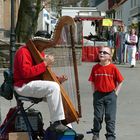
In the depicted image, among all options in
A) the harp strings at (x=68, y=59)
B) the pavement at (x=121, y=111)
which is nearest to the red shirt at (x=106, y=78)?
the harp strings at (x=68, y=59)

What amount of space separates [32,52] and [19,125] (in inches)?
38.4

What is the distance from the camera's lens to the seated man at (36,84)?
6148 millimetres

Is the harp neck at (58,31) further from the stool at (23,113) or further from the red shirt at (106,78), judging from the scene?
the red shirt at (106,78)

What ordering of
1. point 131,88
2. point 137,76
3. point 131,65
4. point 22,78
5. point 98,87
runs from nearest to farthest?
point 22,78 → point 98,87 → point 131,88 → point 137,76 → point 131,65

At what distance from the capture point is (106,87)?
725cm

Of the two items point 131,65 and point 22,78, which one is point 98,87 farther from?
point 131,65

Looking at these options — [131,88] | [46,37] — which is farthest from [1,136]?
[131,88]

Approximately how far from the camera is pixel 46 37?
6.59 metres

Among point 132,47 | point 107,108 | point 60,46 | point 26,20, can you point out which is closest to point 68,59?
point 60,46

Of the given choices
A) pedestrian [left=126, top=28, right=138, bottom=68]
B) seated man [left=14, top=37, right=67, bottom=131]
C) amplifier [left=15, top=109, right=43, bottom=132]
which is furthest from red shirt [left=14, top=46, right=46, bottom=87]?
pedestrian [left=126, top=28, right=138, bottom=68]

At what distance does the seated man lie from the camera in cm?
615

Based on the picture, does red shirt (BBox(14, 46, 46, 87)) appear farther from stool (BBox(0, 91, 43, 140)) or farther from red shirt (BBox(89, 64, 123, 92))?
red shirt (BBox(89, 64, 123, 92))

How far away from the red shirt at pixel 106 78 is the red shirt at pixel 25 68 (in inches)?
45.7

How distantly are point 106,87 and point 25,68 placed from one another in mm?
1440
